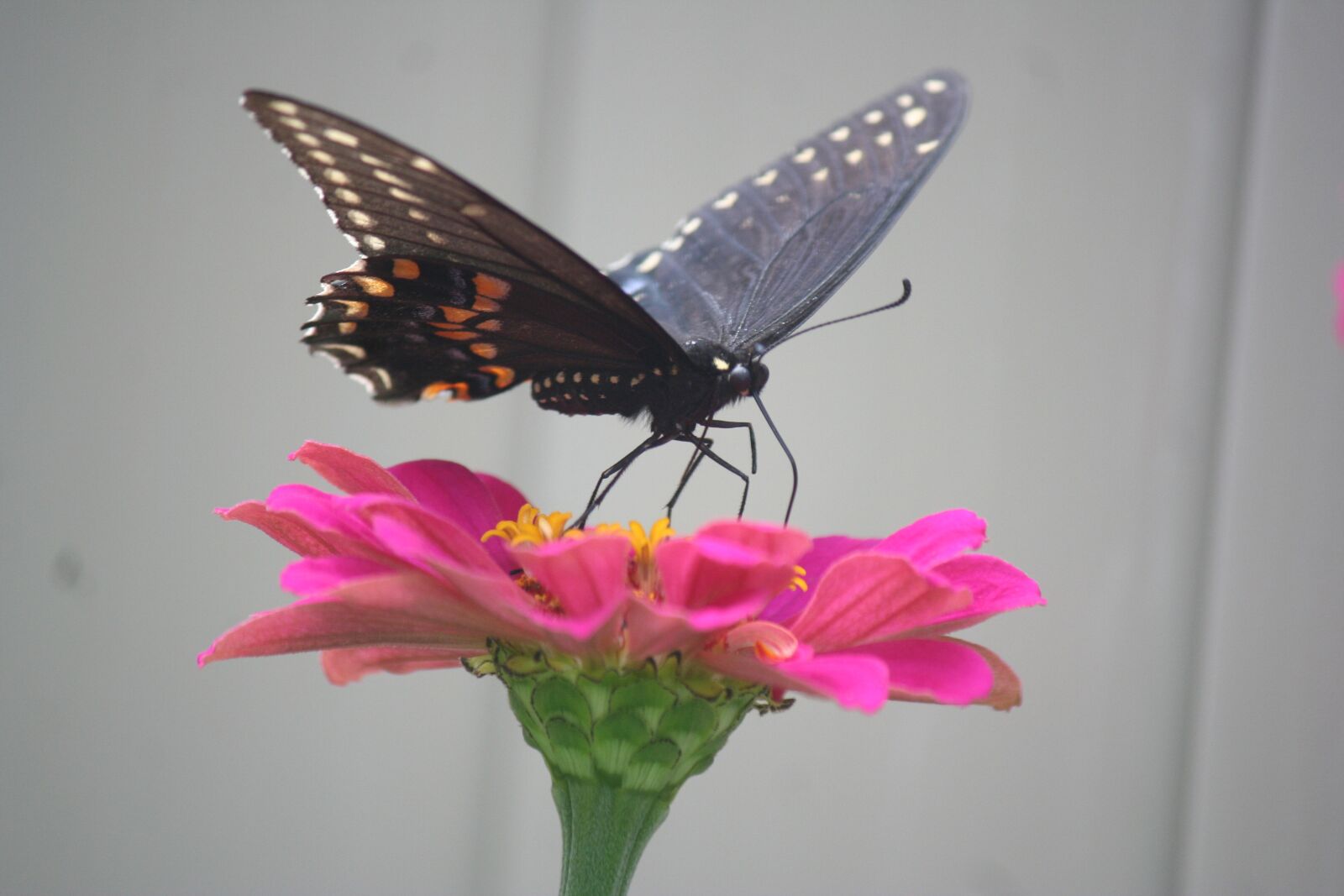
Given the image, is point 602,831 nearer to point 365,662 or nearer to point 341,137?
point 365,662

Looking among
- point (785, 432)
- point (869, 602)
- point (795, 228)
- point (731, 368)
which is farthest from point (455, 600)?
point (785, 432)

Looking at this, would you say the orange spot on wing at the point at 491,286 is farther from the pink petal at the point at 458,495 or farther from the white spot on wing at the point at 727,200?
the white spot on wing at the point at 727,200

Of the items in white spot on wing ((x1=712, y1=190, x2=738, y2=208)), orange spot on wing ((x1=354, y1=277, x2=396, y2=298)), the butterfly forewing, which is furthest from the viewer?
white spot on wing ((x1=712, y1=190, x2=738, y2=208))

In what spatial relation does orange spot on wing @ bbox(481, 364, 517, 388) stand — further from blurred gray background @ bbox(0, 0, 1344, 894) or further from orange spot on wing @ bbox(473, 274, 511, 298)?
blurred gray background @ bbox(0, 0, 1344, 894)

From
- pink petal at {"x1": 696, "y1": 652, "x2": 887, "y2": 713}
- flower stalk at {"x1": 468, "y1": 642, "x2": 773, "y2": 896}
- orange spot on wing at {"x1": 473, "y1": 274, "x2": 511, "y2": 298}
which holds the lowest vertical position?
flower stalk at {"x1": 468, "y1": 642, "x2": 773, "y2": 896}

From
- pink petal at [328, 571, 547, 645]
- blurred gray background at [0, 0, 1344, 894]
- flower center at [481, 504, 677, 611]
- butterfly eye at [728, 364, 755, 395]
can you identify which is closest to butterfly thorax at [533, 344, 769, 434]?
butterfly eye at [728, 364, 755, 395]

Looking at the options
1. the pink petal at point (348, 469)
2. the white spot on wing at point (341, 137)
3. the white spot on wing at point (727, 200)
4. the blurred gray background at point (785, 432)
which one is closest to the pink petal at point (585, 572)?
the pink petal at point (348, 469)
